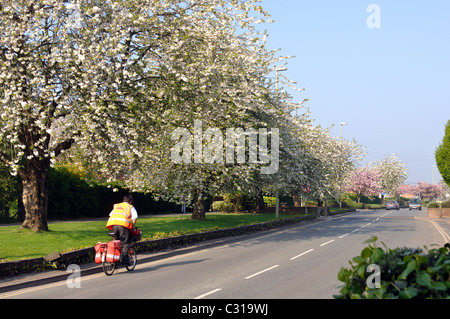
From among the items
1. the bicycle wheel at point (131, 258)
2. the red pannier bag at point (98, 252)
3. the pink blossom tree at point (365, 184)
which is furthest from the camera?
the pink blossom tree at point (365, 184)

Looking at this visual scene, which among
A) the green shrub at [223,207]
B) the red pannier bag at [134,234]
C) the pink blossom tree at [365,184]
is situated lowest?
the green shrub at [223,207]

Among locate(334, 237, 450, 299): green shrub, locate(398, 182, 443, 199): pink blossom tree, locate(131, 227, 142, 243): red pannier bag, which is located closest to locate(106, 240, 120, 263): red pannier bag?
locate(131, 227, 142, 243): red pannier bag

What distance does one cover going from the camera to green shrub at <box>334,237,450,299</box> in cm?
362

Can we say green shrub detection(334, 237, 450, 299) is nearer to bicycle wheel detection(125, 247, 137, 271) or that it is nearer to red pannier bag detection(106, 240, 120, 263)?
red pannier bag detection(106, 240, 120, 263)

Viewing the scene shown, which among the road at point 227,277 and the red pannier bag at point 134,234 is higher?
the red pannier bag at point 134,234

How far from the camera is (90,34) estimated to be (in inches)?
551

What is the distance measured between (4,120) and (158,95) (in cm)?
517

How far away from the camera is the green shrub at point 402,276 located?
3621mm

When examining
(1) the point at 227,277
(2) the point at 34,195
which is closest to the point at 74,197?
(2) the point at 34,195

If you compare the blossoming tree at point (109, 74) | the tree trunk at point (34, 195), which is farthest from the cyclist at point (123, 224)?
the tree trunk at point (34, 195)

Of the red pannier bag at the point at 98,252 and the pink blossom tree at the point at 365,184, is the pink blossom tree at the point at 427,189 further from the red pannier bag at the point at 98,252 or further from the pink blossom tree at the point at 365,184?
the red pannier bag at the point at 98,252

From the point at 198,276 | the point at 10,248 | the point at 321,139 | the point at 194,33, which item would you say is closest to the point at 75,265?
the point at 10,248
